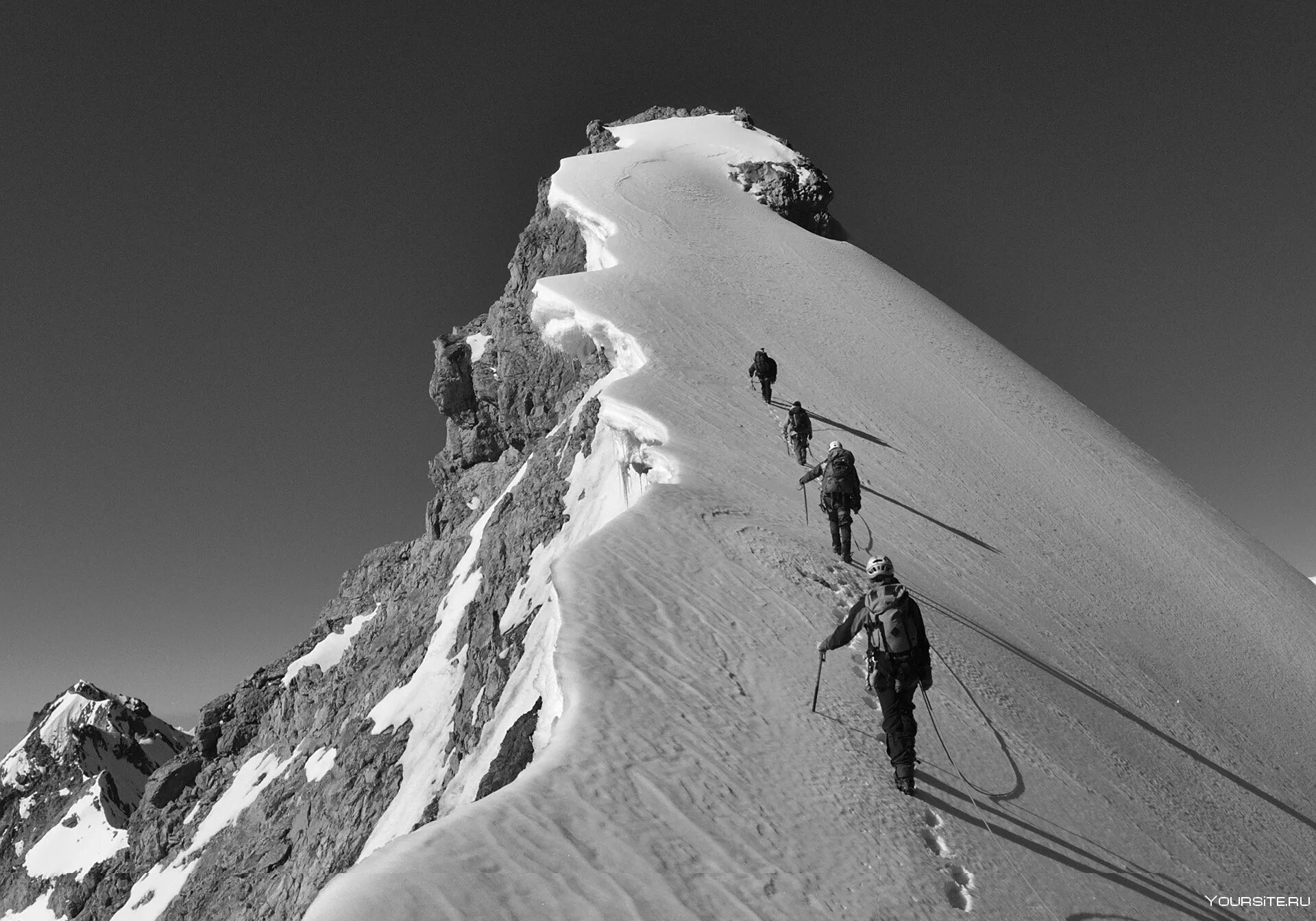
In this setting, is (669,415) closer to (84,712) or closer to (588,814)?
(588,814)

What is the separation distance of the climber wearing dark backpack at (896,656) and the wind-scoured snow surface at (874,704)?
0.36 metres

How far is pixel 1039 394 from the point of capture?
28.7 metres

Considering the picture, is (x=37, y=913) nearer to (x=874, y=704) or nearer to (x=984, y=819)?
(x=874, y=704)

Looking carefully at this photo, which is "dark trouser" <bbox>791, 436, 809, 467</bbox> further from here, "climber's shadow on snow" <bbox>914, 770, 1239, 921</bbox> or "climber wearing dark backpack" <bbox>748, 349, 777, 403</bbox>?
"climber's shadow on snow" <bbox>914, 770, 1239, 921</bbox>

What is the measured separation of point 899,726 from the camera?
607cm

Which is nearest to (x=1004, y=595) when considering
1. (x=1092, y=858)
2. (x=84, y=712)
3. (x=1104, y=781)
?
(x=1104, y=781)

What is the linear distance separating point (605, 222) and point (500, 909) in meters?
34.9

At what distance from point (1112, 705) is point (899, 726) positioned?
243 inches

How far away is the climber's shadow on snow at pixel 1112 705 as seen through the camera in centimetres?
948

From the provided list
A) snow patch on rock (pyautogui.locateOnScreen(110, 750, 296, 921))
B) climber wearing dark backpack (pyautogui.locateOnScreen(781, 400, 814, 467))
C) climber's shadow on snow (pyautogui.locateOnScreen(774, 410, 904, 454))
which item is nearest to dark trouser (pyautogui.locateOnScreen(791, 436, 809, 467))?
climber wearing dark backpack (pyautogui.locateOnScreen(781, 400, 814, 467))

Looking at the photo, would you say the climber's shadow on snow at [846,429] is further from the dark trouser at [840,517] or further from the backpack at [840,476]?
the dark trouser at [840,517]

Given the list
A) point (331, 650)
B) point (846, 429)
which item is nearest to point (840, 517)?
point (846, 429)

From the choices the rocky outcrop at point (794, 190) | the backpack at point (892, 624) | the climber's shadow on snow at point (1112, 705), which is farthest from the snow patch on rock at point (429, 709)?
the rocky outcrop at point (794, 190)

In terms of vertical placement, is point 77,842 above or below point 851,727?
above
